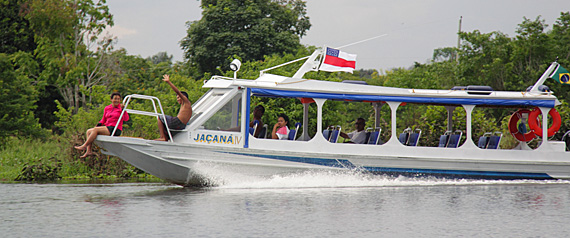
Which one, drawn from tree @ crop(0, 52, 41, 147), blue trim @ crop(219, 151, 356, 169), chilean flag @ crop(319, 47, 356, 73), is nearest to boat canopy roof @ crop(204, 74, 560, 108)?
chilean flag @ crop(319, 47, 356, 73)

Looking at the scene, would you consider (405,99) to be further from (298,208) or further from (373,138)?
(298,208)

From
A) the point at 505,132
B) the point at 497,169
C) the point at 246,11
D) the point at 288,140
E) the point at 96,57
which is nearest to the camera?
the point at 288,140

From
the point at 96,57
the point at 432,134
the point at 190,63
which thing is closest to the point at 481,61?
the point at 432,134

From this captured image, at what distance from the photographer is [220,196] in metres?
13.3

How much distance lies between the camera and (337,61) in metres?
15.4

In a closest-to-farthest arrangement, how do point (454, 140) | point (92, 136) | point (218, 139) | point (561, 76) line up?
1. point (92, 136)
2. point (218, 139)
3. point (454, 140)
4. point (561, 76)

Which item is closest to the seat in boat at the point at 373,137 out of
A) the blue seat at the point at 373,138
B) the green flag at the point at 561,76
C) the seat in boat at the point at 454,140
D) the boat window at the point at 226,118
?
the blue seat at the point at 373,138

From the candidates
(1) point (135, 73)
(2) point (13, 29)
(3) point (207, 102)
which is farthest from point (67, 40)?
(3) point (207, 102)

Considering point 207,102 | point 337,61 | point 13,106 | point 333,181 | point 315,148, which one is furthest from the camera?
point 13,106

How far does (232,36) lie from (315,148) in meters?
18.6

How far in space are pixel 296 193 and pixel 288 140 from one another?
113cm

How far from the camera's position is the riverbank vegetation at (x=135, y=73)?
65.7 ft

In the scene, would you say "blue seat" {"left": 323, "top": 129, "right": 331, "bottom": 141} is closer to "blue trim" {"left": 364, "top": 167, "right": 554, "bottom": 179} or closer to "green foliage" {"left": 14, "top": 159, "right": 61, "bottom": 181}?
"blue trim" {"left": 364, "top": 167, "right": 554, "bottom": 179}

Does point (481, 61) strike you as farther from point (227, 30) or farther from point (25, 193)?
point (25, 193)
